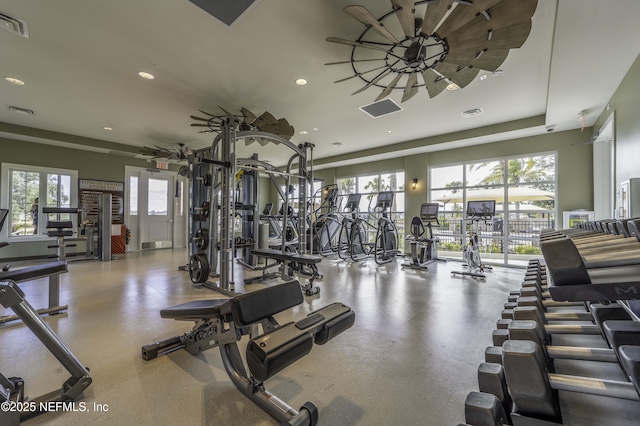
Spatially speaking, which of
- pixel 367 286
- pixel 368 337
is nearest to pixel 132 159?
pixel 367 286

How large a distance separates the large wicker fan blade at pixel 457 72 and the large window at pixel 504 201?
3.82 meters

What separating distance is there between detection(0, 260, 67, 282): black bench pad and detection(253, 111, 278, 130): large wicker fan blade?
3.25 m

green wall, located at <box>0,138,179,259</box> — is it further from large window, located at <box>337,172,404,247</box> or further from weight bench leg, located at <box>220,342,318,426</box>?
weight bench leg, located at <box>220,342,318,426</box>

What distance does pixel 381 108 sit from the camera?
17.1 ft

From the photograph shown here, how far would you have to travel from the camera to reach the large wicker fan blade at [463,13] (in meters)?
2.15

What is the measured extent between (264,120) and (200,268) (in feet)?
8.65

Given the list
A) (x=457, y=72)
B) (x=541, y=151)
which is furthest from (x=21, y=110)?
(x=541, y=151)

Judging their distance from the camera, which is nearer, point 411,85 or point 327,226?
point 411,85

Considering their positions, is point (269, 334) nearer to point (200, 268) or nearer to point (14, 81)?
point (200, 268)

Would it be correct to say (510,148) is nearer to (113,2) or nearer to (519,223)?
(519,223)

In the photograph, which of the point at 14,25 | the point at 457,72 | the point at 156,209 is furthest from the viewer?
the point at 156,209

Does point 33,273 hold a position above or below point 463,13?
below

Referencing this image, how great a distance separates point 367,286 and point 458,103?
12.3 ft

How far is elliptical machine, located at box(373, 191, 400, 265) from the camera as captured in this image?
22.1ft
